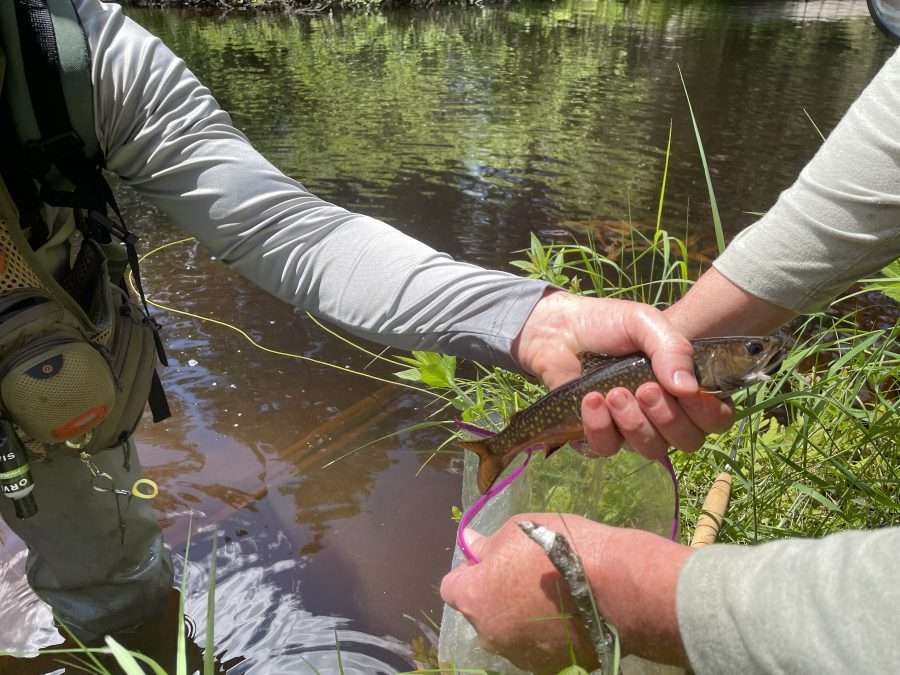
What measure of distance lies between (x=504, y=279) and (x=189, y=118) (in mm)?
989

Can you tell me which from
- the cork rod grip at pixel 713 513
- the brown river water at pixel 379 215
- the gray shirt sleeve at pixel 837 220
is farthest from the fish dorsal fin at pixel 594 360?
the brown river water at pixel 379 215

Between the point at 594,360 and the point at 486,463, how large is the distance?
0.43 m

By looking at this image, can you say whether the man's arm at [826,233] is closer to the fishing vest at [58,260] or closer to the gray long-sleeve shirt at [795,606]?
the gray long-sleeve shirt at [795,606]

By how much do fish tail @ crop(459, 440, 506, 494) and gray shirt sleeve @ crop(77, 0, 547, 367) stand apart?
258mm

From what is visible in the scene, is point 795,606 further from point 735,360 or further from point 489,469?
point 489,469

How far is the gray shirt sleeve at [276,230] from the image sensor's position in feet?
6.74

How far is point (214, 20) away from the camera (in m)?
25.6

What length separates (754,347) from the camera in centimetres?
172

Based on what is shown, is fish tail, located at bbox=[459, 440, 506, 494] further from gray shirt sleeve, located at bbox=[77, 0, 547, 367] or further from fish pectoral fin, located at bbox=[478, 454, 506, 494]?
gray shirt sleeve, located at bbox=[77, 0, 547, 367]

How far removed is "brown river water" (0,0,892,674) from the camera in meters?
3.06

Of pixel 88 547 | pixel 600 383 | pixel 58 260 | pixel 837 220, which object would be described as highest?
pixel 837 220

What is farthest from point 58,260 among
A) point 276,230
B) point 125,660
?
point 125,660

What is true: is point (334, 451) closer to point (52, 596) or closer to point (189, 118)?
point (52, 596)

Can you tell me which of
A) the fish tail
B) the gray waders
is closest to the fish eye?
the fish tail
